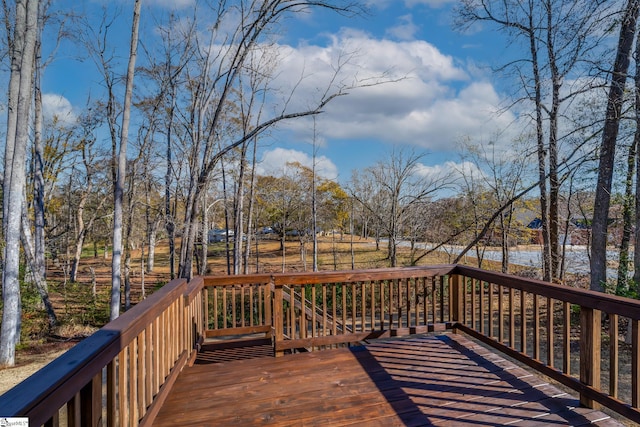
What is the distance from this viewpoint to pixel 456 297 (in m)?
3.61

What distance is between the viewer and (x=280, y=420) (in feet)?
6.82

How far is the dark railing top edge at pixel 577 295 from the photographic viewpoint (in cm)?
182

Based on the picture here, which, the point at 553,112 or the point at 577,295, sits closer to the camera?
the point at 577,295

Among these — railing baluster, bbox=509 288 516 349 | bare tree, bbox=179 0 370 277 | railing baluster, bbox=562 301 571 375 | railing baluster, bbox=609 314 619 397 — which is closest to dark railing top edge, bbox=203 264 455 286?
railing baluster, bbox=509 288 516 349

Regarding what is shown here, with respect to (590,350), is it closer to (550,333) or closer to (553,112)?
(550,333)

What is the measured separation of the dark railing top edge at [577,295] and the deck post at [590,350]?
8cm

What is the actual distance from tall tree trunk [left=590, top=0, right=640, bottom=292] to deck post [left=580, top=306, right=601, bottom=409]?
17.2 ft

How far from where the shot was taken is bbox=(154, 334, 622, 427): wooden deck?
2084 mm

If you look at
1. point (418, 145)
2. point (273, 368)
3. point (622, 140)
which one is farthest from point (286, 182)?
point (273, 368)

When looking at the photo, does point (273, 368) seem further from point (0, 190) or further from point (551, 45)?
point (0, 190)

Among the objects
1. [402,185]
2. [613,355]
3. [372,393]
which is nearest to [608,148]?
[402,185]

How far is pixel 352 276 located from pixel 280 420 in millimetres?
1527

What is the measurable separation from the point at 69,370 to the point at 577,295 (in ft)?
8.76

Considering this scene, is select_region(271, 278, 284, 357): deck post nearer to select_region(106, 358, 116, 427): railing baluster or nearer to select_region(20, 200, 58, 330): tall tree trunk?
select_region(106, 358, 116, 427): railing baluster
